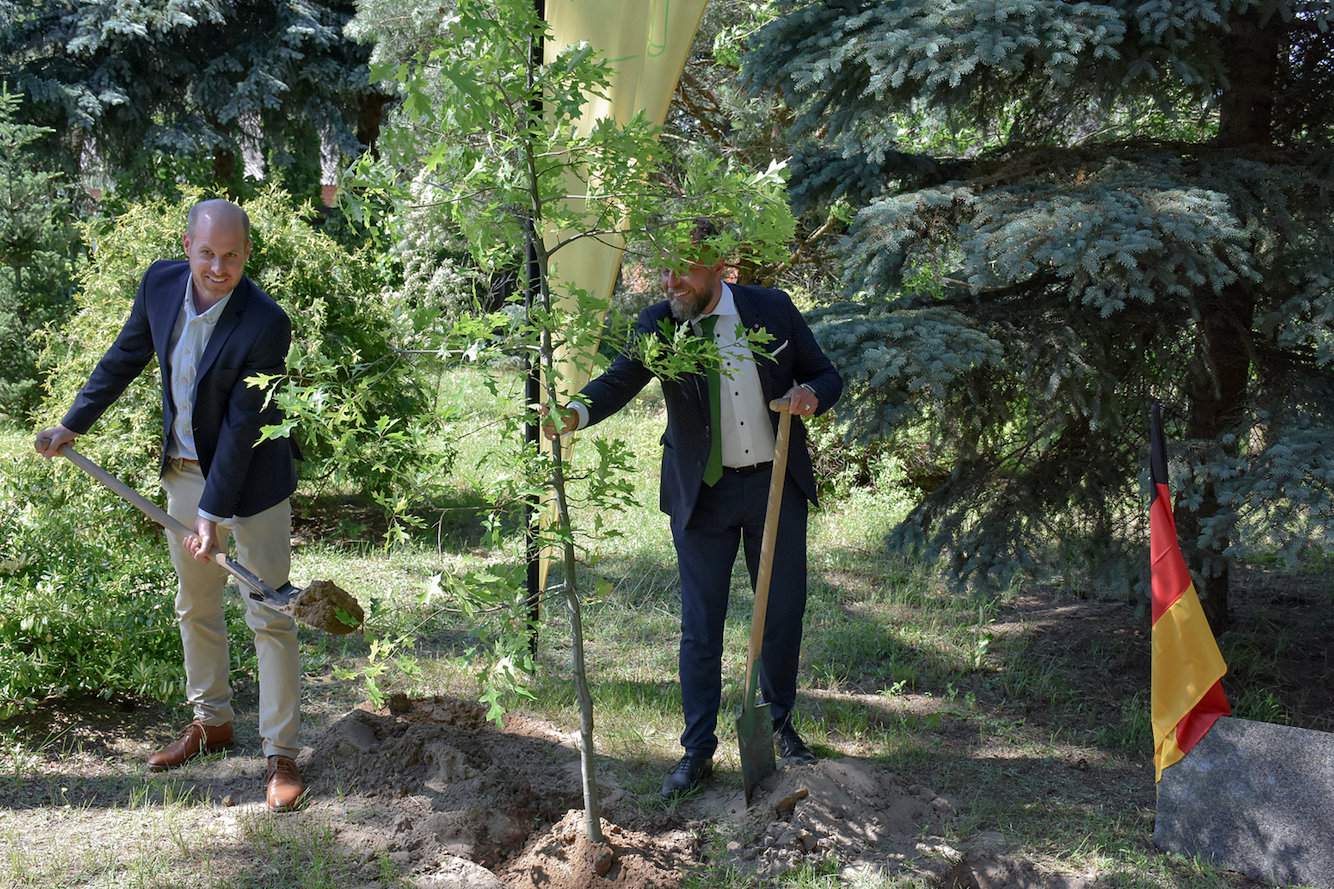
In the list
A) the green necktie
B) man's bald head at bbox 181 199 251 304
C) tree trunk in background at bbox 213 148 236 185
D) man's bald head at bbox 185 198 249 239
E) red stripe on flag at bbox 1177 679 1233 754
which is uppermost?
tree trunk in background at bbox 213 148 236 185

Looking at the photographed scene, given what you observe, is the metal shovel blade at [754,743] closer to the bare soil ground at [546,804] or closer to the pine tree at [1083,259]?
the bare soil ground at [546,804]

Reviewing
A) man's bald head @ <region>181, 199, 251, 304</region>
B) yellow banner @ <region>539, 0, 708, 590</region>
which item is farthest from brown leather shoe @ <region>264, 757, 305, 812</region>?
man's bald head @ <region>181, 199, 251, 304</region>

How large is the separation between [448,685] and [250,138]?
1183cm

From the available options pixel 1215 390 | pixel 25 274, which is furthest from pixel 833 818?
pixel 25 274

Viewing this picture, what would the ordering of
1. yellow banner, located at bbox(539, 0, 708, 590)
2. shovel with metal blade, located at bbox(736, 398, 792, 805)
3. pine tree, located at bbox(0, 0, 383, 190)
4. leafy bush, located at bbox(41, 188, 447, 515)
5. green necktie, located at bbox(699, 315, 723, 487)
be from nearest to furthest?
shovel with metal blade, located at bbox(736, 398, 792, 805)
green necktie, located at bbox(699, 315, 723, 487)
yellow banner, located at bbox(539, 0, 708, 590)
leafy bush, located at bbox(41, 188, 447, 515)
pine tree, located at bbox(0, 0, 383, 190)

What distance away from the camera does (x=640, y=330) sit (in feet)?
12.6

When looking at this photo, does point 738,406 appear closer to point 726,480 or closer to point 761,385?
point 761,385

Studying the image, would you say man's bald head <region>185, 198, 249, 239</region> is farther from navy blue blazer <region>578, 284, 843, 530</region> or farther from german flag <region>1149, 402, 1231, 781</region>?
german flag <region>1149, 402, 1231, 781</region>

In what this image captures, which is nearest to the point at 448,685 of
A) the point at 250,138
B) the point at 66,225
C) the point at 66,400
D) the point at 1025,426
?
the point at 1025,426

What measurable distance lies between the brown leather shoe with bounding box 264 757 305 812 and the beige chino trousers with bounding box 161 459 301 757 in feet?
0.15

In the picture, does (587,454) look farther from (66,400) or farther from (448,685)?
(448,685)

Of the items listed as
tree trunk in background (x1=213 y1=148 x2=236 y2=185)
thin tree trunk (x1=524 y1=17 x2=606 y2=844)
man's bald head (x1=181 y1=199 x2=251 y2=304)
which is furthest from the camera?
tree trunk in background (x1=213 y1=148 x2=236 y2=185)

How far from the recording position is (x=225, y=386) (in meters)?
3.91

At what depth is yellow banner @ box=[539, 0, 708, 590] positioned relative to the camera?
4.58 meters
